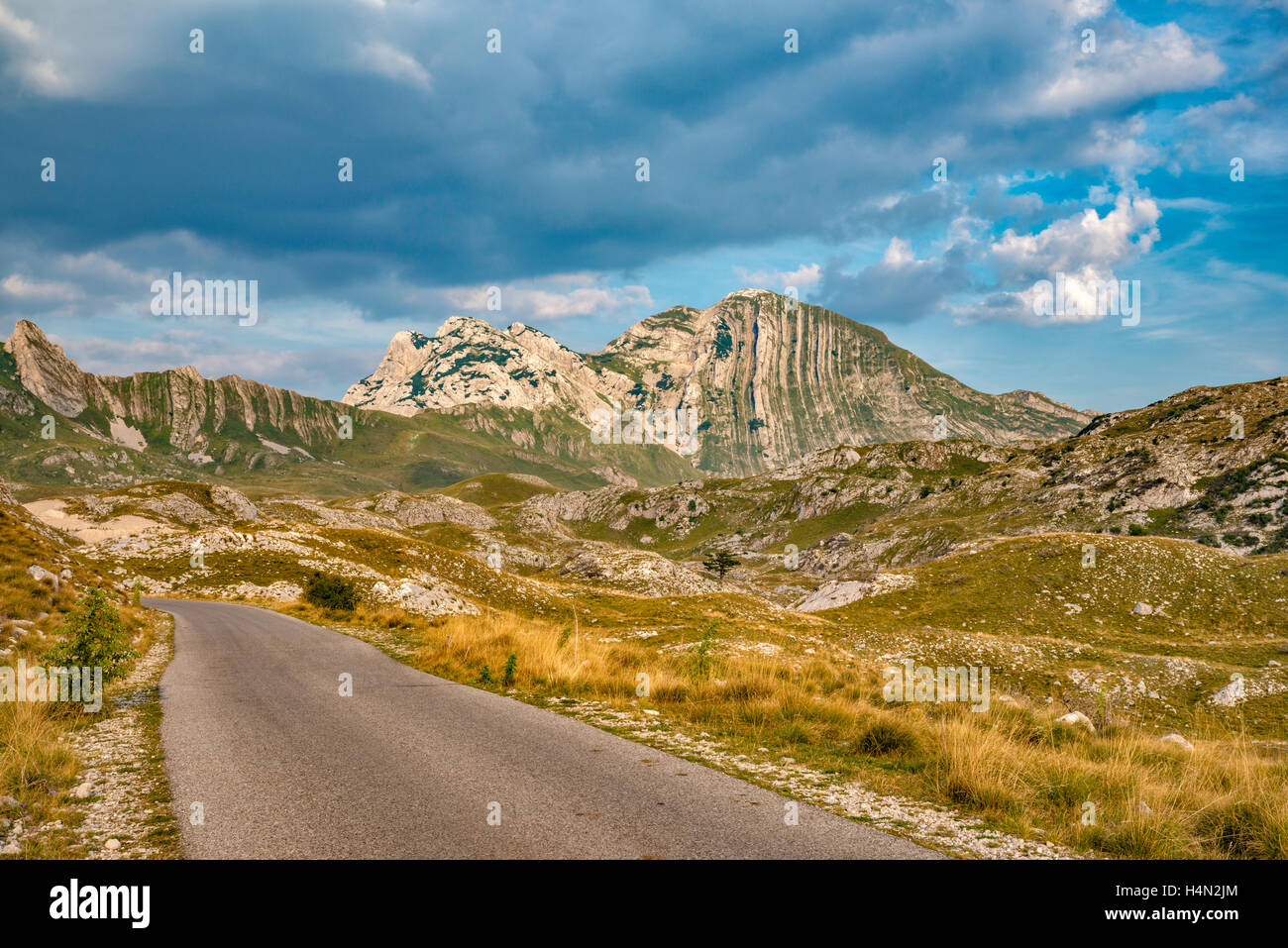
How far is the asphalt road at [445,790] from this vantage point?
6922 mm

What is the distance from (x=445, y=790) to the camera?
8656 mm

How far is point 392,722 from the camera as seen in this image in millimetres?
12773

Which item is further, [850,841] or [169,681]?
[169,681]

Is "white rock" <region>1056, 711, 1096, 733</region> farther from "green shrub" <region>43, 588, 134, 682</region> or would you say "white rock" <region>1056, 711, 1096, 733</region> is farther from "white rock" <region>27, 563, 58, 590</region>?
"white rock" <region>27, 563, 58, 590</region>

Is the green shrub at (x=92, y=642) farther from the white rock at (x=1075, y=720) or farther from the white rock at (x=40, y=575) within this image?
the white rock at (x=1075, y=720)

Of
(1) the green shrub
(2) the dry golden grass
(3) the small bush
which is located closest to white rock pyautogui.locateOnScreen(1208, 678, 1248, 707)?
(2) the dry golden grass

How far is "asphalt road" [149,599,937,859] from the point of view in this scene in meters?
6.92

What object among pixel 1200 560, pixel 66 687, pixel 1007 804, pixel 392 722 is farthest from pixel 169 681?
pixel 1200 560

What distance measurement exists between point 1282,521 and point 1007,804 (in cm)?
12945

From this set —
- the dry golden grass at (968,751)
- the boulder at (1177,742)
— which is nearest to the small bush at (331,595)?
the dry golden grass at (968,751)

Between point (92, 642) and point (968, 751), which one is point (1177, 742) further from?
point (92, 642)

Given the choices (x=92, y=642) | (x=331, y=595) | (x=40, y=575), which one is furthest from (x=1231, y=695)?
(x=40, y=575)
